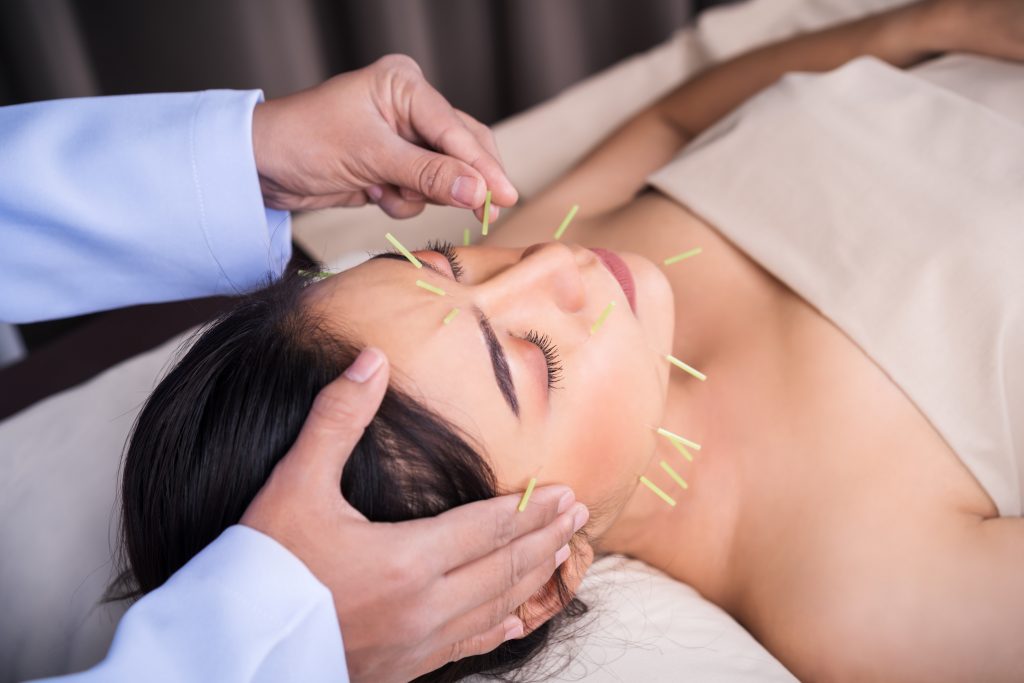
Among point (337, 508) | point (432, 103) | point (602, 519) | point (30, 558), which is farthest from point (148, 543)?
point (432, 103)

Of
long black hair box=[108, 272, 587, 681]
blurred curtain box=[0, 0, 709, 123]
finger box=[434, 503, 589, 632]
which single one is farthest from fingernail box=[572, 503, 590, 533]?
blurred curtain box=[0, 0, 709, 123]

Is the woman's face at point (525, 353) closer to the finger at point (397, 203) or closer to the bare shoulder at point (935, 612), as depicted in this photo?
the finger at point (397, 203)

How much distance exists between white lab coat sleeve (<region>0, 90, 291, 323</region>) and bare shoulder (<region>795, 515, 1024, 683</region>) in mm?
1037

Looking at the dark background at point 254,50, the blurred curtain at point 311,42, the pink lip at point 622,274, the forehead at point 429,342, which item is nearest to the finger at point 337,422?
the forehead at point 429,342

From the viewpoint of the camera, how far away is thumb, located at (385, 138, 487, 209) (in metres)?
1.09

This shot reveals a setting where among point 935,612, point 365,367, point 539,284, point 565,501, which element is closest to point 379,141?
point 539,284

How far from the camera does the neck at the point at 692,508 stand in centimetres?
131

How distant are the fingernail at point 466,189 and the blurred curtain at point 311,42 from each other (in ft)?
4.80

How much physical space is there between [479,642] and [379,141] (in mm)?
736

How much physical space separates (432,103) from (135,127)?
0.47 meters

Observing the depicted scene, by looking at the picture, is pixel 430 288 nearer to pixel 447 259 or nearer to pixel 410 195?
pixel 447 259

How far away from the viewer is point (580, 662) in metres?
1.17

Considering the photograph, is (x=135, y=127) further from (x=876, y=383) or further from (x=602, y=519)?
(x=876, y=383)

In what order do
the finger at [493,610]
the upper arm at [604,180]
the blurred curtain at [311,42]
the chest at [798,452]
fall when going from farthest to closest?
1. the blurred curtain at [311,42]
2. the upper arm at [604,180]
3. the chest at [798,452]
4. the finger at [493,610]
